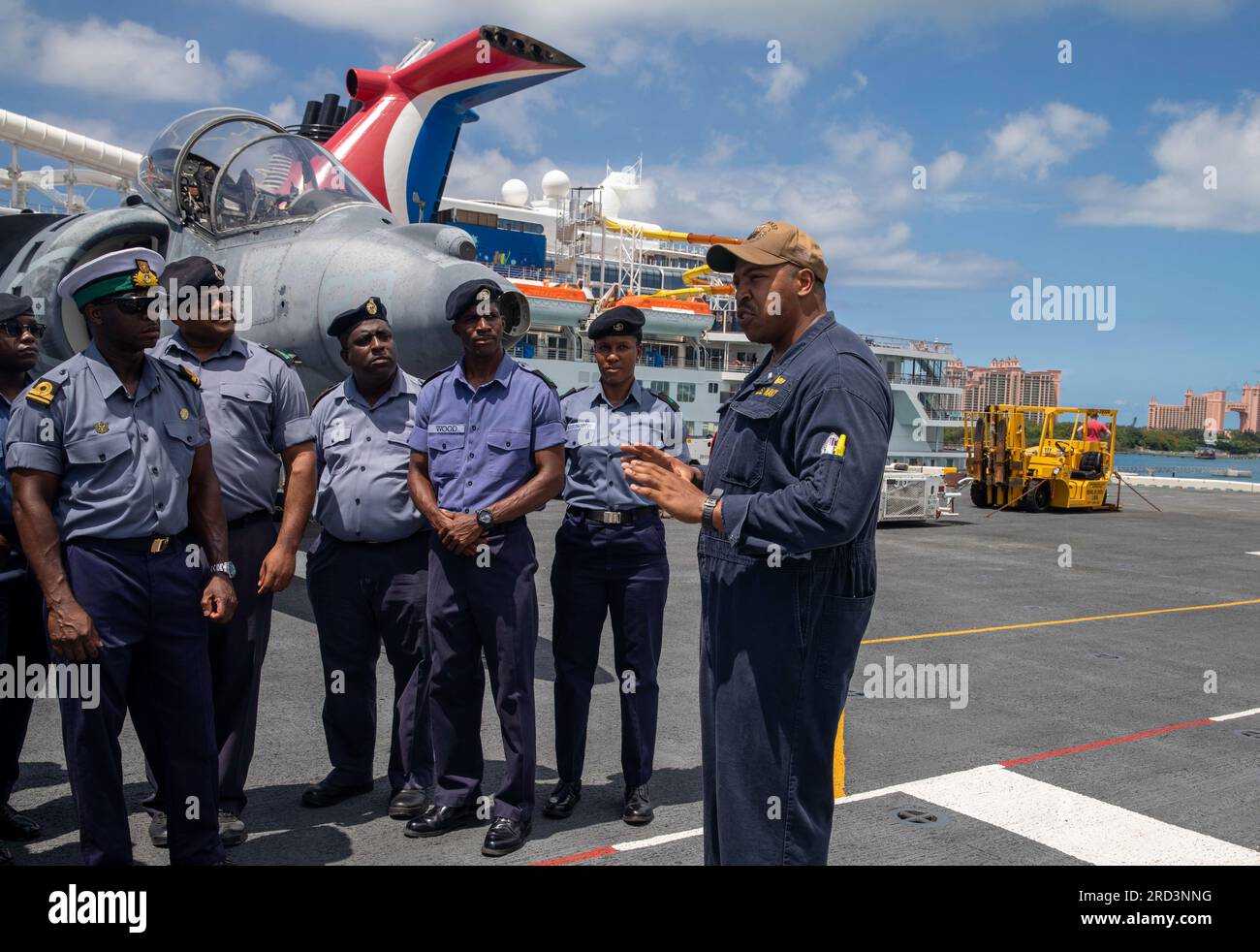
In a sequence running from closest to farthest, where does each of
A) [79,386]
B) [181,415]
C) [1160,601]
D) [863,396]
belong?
[863,396], [79,386], [181,415], [1160,601]

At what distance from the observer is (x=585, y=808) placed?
430cm

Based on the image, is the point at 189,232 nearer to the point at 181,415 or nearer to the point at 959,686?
the point at 181,415

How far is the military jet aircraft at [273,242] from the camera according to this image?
19.4 ft

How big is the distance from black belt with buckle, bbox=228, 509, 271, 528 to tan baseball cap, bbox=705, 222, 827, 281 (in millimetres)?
2413

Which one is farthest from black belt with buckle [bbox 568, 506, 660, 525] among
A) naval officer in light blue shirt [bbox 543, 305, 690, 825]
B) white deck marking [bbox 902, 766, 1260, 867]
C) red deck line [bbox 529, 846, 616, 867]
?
white deck marking [bbox 902, 766, 1260, 867]

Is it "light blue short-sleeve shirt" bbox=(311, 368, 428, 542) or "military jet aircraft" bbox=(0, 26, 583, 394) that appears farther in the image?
"military jet aircraft" bbox=(0, 26, 583, 394)

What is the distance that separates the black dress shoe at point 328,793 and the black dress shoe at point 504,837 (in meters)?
0.80

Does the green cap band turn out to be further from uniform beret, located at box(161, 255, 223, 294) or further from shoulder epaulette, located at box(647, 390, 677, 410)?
shoulder epaulette, located at box(647, 390, 677, 410)

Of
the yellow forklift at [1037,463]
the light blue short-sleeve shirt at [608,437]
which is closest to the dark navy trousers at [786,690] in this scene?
the light blue short-sleeve shirt at [608,437]

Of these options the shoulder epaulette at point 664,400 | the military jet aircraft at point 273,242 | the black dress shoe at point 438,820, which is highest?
the military jet aircraft at point 273,242

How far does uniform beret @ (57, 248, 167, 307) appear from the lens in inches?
128

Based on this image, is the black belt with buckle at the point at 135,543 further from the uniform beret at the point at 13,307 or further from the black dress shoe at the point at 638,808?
the black dress shoe at the point at 638,808

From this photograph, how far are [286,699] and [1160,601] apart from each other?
29.3ft
